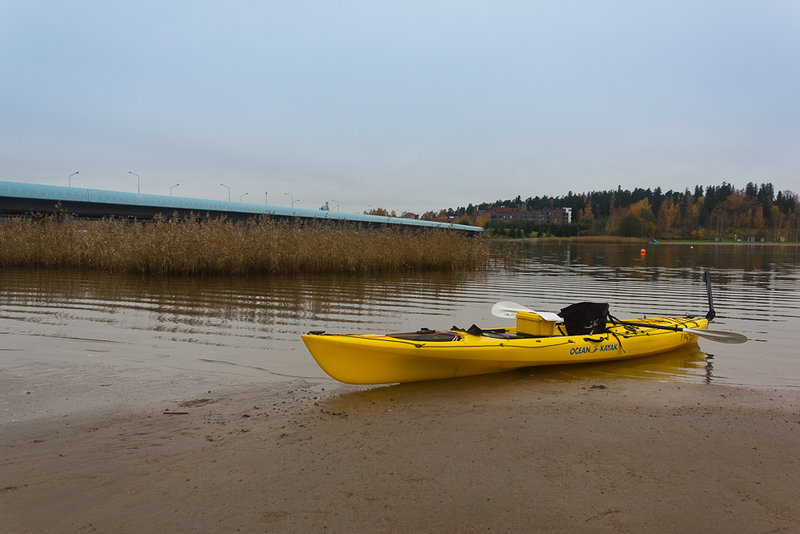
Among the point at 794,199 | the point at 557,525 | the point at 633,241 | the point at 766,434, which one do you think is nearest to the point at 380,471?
the point at 557,525

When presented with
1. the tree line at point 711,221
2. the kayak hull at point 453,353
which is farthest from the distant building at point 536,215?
the kayak hull at point 453,353

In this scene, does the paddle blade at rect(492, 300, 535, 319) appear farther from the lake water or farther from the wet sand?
the wet sand

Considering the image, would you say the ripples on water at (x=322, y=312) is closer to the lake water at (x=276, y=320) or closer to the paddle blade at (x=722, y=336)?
the lake water at (x=276, y=320)

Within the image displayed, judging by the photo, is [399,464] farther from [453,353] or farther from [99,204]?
[99,204]


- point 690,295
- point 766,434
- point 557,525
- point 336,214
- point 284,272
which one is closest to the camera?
point 557,525

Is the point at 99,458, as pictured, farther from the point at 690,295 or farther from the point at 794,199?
the point at 794,199

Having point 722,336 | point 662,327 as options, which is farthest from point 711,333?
point 662,327

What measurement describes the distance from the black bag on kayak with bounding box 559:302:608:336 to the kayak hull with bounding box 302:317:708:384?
0.21 meters

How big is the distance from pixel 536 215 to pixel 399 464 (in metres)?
188

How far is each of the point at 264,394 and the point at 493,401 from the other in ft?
7.81

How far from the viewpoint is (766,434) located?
4438mm

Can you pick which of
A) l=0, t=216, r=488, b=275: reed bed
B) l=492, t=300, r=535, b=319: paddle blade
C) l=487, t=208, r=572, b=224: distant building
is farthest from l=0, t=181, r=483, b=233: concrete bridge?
l=487, t=208, r=572, b=224: distant building

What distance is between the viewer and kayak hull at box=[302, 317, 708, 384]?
212 inches

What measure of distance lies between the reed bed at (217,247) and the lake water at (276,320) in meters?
0.94
